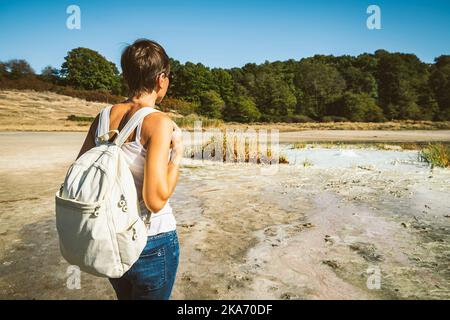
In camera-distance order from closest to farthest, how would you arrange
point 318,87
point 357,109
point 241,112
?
1. point 241,112
2. point 357,109
3. point 318,87

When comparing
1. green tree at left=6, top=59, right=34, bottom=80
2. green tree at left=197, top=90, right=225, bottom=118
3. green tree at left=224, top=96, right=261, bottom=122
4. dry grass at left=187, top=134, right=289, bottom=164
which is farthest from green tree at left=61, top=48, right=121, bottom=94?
dry grass at left=187, top=134, right=289, bottom=164

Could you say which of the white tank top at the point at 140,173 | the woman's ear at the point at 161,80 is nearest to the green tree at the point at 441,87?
the woman's ear at the point at 161,80

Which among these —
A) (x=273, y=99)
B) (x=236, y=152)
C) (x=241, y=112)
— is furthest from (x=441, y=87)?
(x=236, y=152)

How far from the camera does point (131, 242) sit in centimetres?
136

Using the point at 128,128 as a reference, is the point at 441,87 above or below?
above

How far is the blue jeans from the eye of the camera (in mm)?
1500

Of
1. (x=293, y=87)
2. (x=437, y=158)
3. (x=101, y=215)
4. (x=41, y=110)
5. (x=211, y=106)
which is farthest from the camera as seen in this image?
(x=293, y=87)

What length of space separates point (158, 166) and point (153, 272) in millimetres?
483

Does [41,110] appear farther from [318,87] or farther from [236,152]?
[318,87]

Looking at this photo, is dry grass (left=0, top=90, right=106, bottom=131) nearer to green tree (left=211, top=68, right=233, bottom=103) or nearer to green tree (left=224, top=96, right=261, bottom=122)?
green tree (left=224, top=96, right=261, bottom=122)

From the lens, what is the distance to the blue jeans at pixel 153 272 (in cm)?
150

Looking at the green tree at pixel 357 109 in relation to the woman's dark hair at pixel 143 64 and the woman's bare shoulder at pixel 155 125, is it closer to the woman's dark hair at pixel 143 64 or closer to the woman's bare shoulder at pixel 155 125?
the woman's dark hair at pixel 143 64
